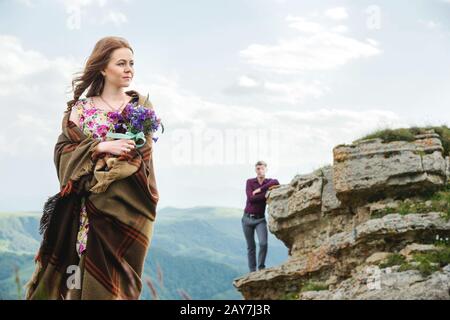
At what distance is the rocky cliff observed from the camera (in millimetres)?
12219

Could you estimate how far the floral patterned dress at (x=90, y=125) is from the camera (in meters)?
6.55

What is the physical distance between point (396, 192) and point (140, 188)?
31.5 feet

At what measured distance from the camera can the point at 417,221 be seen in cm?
1349

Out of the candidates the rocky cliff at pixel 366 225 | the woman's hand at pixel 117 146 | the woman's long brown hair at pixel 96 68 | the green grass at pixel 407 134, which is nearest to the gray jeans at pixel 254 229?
the rocky cliff at pixel 366 225

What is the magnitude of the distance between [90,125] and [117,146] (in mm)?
530

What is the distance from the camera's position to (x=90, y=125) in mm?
6758

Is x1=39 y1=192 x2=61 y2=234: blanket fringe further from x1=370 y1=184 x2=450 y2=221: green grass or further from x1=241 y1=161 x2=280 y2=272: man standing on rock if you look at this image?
x1=241 y1=161 x2=280 y2=272: man standing on rock

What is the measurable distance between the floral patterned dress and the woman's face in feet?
1.14

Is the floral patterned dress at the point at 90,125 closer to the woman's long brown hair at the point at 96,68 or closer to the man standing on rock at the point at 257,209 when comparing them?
the woman's long brown hair at the point at 96,68

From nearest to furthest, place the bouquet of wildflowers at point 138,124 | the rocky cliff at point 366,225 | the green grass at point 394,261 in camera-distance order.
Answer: the bouquet of wildflowers at point 138,124
the rocky cliff at point 366,225
the green grass at point 394,261

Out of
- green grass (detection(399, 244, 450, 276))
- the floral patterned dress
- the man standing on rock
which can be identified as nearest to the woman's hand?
the floral patterned dress

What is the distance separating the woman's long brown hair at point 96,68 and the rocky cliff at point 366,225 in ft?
21.1

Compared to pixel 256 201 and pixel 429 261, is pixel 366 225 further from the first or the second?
pixel 256 201
